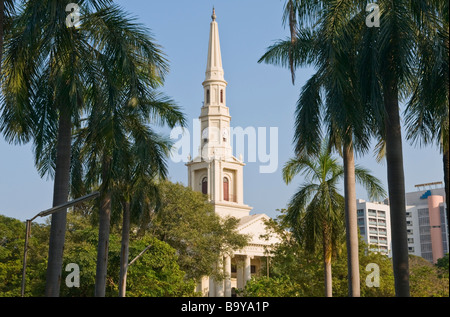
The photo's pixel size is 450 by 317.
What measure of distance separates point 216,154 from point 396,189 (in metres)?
69.9

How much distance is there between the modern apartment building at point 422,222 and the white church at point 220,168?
74.1 m

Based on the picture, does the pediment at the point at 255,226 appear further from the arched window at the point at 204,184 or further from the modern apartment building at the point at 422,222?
the modern apartment building at the point at 422,222

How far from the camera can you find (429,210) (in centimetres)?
15638

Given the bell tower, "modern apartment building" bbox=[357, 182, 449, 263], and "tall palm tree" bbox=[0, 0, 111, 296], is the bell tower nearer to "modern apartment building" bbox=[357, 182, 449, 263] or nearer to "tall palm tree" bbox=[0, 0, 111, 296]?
"tall palm tree" bbox=[0, 0, 111, 296]

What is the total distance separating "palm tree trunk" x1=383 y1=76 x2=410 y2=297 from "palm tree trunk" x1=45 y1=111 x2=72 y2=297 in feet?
27.9

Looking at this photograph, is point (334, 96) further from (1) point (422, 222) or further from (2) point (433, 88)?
(1) point (422, 222)

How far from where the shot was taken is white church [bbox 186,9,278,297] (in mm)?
79688

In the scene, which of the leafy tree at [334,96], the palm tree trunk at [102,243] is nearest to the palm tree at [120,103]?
the palm tree trunk at [102,243]

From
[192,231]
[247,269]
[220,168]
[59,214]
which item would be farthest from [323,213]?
[220,168]

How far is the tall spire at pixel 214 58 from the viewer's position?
84125 mm

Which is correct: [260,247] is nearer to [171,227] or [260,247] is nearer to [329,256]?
[171,227]

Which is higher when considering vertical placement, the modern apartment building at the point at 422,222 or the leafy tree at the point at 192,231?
the modern apartment building at the point at 422,222

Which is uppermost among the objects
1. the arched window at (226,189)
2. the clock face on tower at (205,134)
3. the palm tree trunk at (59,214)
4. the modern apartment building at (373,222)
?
the modern apartment building at (373,222)
